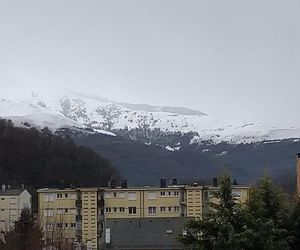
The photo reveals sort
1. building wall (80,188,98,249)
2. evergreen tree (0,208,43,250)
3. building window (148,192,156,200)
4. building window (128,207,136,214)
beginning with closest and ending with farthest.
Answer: evergreen tree (0,208,43,250) < building wall (80,188,98,249) < building window (128,207,136,214) < building window (148,192,156,200)

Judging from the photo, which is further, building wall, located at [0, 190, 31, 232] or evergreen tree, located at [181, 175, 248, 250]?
building wall, located at [0, 190, 31, 232]

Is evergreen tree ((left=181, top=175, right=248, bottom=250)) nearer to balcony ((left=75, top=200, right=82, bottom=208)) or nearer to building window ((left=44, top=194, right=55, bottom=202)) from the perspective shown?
balcony ((left=75, top=200, right=82, bottom=208))

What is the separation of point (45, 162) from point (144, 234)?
66.1m

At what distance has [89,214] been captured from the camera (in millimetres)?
69000

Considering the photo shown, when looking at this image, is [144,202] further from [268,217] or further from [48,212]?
[268,217]

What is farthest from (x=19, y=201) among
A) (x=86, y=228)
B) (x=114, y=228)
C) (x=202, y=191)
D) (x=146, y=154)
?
(x=146, y=154)

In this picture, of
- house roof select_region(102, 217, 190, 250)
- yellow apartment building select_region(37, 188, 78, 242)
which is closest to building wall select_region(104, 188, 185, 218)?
yellow apartment building select_region(37, 188, 78, 242)

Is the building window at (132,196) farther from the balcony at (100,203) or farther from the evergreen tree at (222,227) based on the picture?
the evergreen tree at (222,227)

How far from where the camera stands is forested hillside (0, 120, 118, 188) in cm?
10425

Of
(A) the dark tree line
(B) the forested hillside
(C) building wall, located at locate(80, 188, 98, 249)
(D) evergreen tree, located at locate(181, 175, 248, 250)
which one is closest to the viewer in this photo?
(D) evergreen tree, located at locate(181, 175, 248, 250)

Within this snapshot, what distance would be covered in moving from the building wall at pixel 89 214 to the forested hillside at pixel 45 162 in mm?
24015

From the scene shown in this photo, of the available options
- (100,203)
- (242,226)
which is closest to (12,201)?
(100,203)

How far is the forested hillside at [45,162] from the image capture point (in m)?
104

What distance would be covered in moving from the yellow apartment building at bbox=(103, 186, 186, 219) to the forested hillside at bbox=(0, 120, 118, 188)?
22.8 meters
